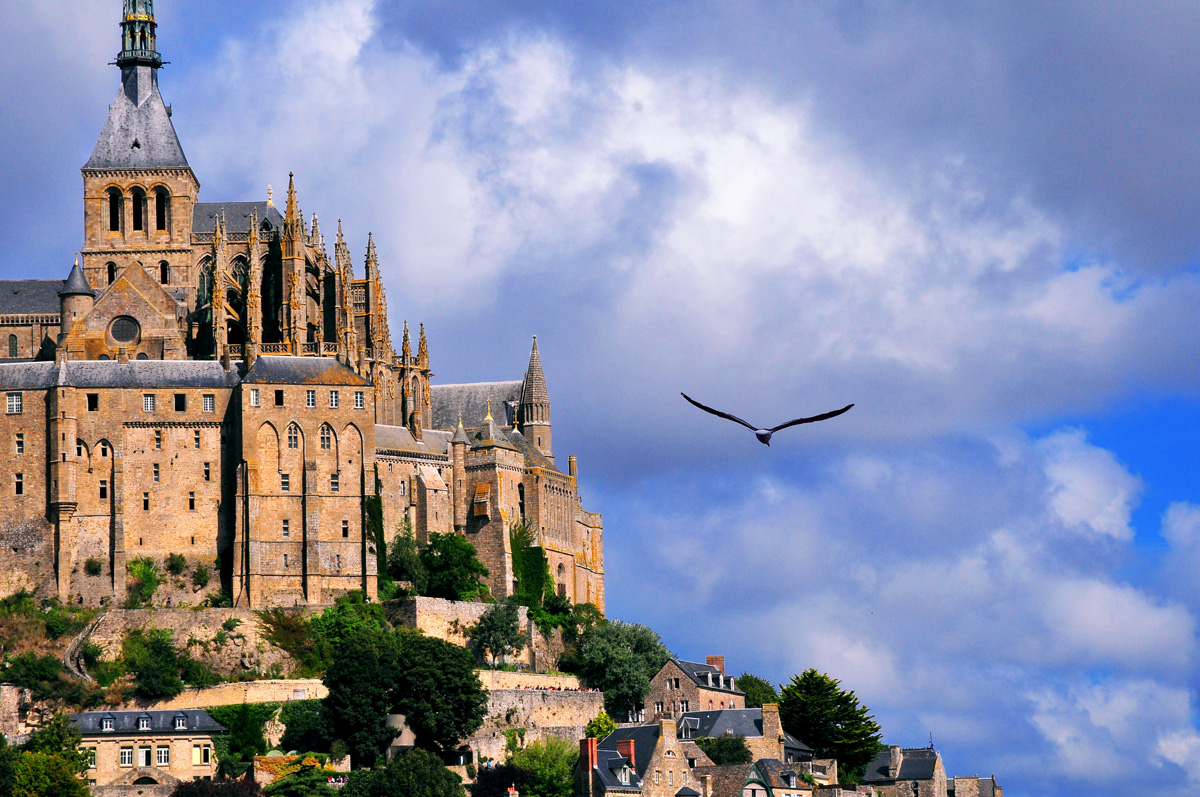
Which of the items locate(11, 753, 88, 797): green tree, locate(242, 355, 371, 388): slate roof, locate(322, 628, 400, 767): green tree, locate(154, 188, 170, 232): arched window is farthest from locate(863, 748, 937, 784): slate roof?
locate(154, 188, 170, 232): arched window

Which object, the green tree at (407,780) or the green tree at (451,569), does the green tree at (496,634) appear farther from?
the green tree at (407,780)

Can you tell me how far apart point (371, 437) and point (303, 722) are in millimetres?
18163

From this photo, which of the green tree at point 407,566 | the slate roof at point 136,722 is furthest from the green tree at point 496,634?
the slate roof at point 136,722

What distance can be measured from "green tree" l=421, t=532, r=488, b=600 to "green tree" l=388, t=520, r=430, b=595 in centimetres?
74

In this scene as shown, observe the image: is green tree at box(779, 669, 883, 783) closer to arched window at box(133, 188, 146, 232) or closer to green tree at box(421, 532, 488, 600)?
green tree at box(421, 532, 488, 600)

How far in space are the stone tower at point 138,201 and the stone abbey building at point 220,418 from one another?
4.5 inches

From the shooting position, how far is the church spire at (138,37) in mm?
127938

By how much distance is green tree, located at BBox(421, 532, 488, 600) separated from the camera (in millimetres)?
114312

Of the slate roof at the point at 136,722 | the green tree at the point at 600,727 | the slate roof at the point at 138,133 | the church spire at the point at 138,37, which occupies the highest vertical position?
the church spire at the point at 138,37

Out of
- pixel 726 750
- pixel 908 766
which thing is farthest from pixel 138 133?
pixel 908 766

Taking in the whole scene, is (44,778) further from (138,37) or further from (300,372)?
(138,37)

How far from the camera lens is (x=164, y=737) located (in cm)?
9544

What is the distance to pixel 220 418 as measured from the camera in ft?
367

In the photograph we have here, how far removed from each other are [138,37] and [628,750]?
56.4 metres
